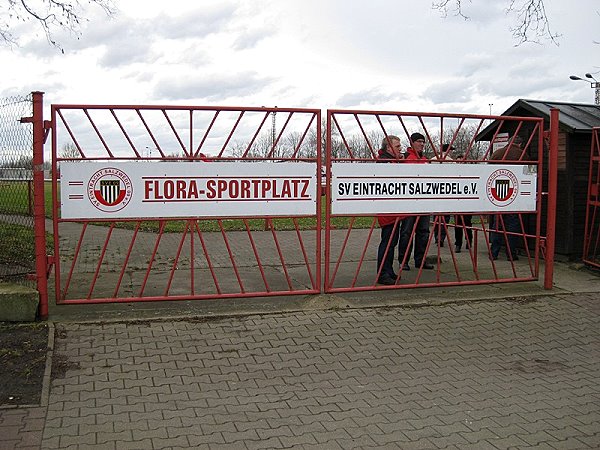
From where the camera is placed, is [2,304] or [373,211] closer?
[2,304]

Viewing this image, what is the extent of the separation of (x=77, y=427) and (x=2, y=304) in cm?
262

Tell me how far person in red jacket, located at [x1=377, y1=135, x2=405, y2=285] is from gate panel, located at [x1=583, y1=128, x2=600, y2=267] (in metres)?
2.95

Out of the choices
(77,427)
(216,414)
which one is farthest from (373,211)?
(77,427)

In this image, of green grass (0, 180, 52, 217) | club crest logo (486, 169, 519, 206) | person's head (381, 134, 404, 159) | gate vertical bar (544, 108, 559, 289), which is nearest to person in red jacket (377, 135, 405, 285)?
person's head (381, 134, 404, 159)

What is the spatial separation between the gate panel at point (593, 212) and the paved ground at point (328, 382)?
257 cm

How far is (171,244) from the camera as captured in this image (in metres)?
13.4

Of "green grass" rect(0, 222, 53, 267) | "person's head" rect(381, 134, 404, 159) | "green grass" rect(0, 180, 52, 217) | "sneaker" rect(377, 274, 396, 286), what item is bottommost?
"sneaker" rect(377, 274, 396, 286)

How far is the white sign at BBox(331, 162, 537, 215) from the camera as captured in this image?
7.51 meters

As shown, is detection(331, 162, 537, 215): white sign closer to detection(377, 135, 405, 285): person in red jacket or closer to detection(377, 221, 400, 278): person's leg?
detection(377, 135, 405, 285): person in red jacket

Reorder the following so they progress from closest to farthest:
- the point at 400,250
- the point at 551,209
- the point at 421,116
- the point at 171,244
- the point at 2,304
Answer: the point at 2,304 < the point at 421,116 < the point at 551,209 < the point at 400,250 < the point at 171,244

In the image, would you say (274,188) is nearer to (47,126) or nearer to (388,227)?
(388,227)

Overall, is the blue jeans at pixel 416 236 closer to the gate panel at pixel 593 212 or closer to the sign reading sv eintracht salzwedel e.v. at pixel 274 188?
the sign reading sv eintracht salzwedel e.v. at pixel 274 188

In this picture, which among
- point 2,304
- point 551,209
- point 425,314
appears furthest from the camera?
point 551,209

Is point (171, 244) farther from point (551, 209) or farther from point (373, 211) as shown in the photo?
point (551, 209)
